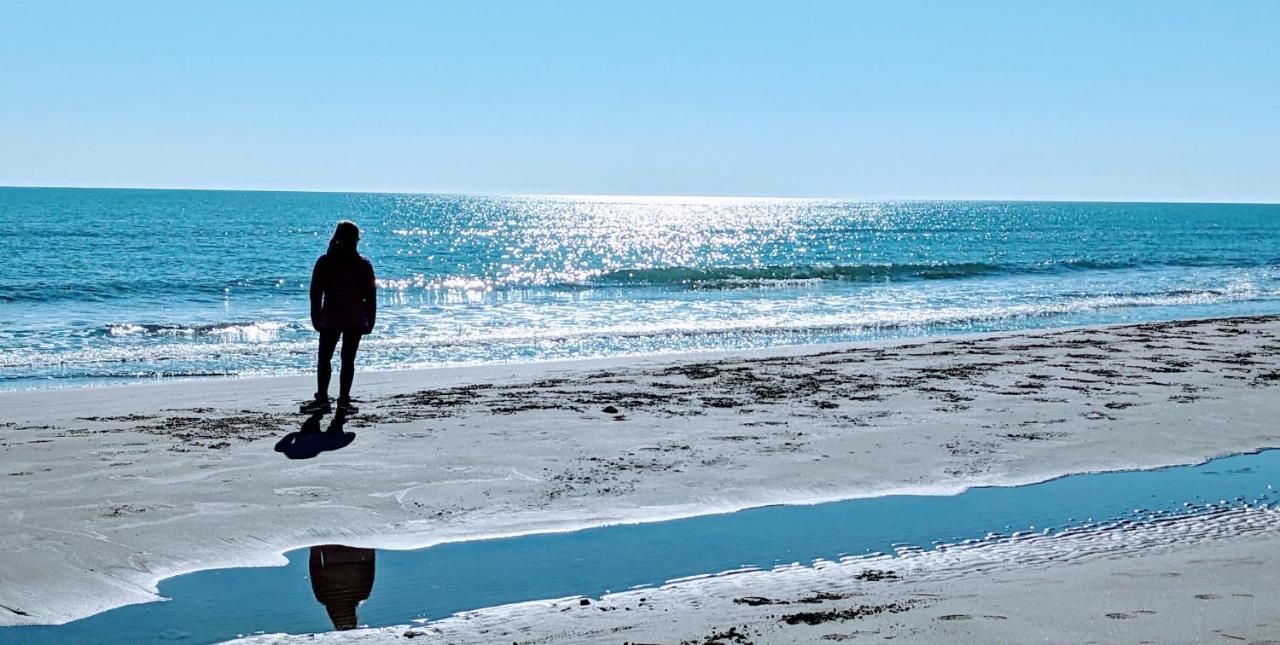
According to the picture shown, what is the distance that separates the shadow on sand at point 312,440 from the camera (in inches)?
326

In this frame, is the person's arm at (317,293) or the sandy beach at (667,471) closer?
the sandy beach at (667,471)

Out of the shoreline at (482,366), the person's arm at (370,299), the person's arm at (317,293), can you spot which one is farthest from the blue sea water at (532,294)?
the person's arm at (317,293)

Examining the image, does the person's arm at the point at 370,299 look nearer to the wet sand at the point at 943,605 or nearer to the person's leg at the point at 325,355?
the person's leg at the point at 325,355

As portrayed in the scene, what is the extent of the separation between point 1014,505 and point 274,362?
12.5 m

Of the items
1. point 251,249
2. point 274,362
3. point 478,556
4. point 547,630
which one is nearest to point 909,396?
point 478,556

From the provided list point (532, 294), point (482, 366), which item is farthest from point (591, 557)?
point (532, 294)

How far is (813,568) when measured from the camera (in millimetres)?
5664

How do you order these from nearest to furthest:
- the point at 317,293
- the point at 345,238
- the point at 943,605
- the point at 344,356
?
the point at 943,605 < the point at 345,238 < the point at 317,293 < the point at 344,356

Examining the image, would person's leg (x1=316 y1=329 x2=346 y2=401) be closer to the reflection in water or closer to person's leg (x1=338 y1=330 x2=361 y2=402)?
person's leg (x1=338 y1=330 x2=361 y2=402)

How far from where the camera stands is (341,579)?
5496mm

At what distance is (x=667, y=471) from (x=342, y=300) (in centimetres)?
381

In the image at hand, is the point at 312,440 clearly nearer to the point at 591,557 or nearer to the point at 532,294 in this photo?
the point at 591,557

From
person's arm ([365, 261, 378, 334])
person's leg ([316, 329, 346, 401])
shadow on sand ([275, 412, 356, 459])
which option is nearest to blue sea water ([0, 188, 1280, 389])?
person's leg ([316, 329, 346, 401])

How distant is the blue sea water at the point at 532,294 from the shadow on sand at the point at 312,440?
22.0 feet
